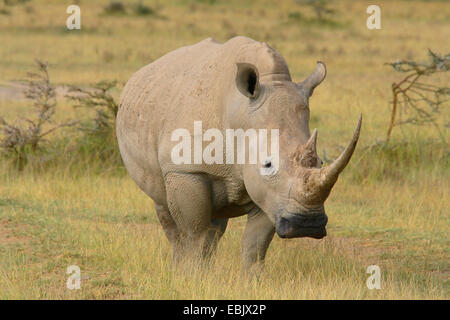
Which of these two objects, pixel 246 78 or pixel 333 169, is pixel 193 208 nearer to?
pixel 246 78

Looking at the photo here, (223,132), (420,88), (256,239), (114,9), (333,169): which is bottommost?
(256,239)

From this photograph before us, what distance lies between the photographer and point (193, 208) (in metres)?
5.87

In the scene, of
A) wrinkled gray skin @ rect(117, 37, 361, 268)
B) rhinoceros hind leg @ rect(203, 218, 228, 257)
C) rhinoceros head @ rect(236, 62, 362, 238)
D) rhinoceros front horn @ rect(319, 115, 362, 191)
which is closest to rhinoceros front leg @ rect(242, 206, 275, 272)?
wrinkled gray skin @ rect(117, 37, 361, 268)

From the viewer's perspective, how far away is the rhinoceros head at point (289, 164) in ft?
16.2

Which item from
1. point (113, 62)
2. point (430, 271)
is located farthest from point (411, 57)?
point (430, 271)

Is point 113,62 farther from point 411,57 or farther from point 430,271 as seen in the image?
point 430,271

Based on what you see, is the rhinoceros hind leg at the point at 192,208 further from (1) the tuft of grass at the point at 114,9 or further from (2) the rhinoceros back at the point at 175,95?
(1) the tuft of grass at the point at 114,9

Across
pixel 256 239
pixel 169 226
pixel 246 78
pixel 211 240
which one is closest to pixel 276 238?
pixel 169 226

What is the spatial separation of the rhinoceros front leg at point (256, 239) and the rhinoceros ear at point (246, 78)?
2.93 ft

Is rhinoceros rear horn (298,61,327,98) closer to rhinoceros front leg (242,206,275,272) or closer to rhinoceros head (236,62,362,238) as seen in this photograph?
rhinoceros head (236,62,362,238)

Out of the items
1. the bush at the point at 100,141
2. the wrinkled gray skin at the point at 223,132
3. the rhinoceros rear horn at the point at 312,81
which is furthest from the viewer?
the bush at the point at 100,141

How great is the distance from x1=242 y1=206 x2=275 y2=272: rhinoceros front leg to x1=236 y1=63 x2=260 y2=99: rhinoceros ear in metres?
0.89

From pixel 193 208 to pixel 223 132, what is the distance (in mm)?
556

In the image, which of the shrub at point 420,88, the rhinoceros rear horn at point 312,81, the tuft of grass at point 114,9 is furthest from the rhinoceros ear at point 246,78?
the tuft of grass at point 114,9
